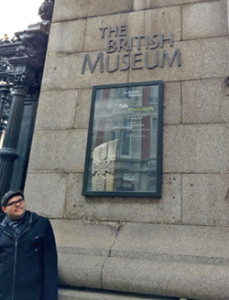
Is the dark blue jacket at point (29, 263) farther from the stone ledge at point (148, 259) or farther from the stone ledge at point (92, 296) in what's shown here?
the stone ledge at point (148, 259)

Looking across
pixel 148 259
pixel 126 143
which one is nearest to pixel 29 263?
pixel 148 259

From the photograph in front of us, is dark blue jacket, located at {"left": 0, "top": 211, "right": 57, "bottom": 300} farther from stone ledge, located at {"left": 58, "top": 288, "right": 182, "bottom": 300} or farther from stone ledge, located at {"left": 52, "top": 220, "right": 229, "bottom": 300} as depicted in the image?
stone ledge, located at {"left": 52, "top": 220, "right": 229, "bottom": 300}

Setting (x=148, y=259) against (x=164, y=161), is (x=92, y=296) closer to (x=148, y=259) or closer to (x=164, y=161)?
(x=148, y=259)

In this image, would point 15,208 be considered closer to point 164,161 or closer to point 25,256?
point 25,256

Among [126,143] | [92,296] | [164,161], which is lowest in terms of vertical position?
[92,296]

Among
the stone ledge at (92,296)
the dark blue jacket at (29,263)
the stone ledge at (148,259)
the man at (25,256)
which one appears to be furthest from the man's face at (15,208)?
the stone ledge at (92,296)

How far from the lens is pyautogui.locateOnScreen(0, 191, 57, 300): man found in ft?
12.1

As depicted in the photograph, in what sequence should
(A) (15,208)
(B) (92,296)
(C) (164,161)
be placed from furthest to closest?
(C) (164,161) < (B) (92,296) < (A) (15,208)

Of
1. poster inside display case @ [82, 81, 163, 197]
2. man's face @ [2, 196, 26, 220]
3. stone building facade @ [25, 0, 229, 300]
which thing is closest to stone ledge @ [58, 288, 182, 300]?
stone building facade @ [25, 0, 229, 300]

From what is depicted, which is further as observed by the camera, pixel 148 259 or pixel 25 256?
pixel 148 259

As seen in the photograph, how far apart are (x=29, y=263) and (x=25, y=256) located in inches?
4.0

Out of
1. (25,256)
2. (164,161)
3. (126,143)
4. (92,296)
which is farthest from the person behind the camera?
(126,143)

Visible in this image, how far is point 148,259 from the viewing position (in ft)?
15.5

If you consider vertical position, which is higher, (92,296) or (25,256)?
(25,256)
